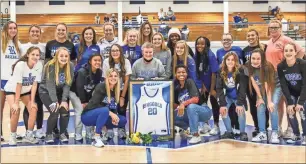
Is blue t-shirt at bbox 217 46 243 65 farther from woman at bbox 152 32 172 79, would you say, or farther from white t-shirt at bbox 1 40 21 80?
white t-shirt at bbox 1 40 21 80

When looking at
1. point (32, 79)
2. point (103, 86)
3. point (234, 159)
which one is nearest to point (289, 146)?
point (234, 159)

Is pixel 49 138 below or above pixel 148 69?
below

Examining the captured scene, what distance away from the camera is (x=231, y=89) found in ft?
17.8

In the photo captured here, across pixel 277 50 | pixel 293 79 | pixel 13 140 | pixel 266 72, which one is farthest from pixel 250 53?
pixel 13 140

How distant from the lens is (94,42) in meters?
5.67

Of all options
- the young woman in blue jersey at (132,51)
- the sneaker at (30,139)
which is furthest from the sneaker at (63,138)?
the young woman in blue jersey at (132,51)

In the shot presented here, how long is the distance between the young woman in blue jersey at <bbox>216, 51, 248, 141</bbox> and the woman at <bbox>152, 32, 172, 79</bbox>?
66 centimetres

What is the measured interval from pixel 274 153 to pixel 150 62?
1.87 meters

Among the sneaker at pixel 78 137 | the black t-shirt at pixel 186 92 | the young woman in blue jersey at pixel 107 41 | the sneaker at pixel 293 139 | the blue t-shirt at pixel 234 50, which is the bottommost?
the sneaker at pixel 293 139

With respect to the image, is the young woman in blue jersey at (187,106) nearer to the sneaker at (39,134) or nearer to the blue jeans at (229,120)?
the blue jeans at (229,120)

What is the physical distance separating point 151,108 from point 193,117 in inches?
21.0

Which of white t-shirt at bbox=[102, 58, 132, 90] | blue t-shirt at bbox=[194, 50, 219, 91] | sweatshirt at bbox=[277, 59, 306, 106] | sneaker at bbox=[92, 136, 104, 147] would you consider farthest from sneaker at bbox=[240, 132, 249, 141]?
sneaker at bbox=[92, 136, 104, 147]

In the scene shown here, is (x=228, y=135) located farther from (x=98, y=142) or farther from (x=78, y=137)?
(x=78, y=137)

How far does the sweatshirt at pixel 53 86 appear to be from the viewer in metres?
5.14
